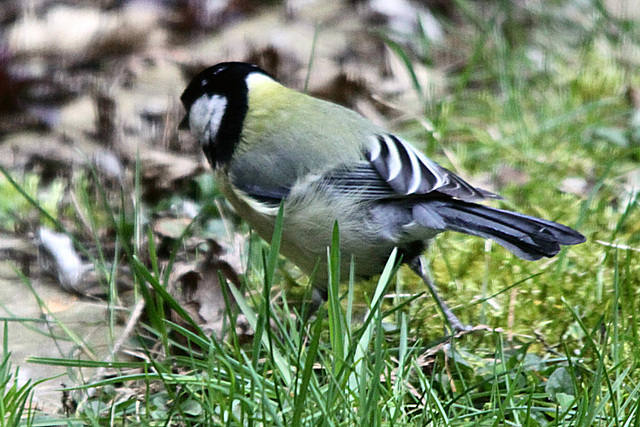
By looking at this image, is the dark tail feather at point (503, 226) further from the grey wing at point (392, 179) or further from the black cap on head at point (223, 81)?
the black cap on head at point (223, 81)

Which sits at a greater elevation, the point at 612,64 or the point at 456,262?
the point at 612,64

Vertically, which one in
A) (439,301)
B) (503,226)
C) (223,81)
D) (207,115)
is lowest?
(439,301)

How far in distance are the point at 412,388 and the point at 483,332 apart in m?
0.46

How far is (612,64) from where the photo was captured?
14.1 feet

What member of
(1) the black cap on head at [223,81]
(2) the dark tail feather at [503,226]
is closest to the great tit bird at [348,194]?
(2) the dark tail feather at [503,226]

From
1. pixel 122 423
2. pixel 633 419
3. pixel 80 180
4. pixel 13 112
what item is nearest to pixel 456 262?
pixel 633 419

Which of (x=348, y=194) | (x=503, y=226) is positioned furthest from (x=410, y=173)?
(x=503, y=226)

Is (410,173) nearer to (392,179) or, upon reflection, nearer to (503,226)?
(392,179)

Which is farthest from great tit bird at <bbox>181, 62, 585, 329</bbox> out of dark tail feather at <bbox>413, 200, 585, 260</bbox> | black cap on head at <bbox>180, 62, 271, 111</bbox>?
black cap on head at <bbox>180, 62, 271, 111</bbox>

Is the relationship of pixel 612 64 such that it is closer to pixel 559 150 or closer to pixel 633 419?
pixel 559 150

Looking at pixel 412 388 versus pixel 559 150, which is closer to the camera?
pixel 412 388

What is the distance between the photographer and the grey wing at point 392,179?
7.79ft

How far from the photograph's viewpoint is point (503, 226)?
7.61 ft

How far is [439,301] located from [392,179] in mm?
396
